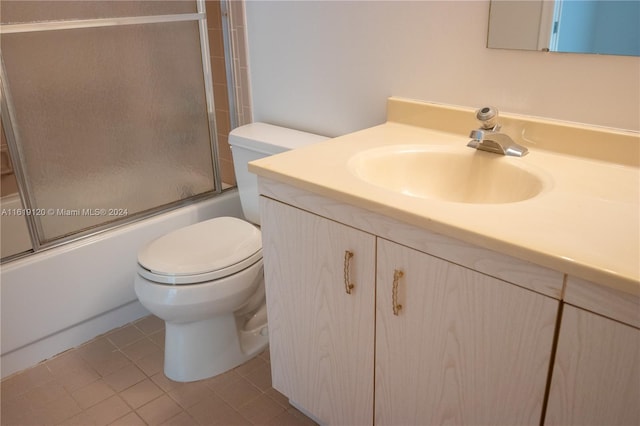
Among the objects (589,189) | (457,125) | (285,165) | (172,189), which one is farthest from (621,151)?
(172,189)

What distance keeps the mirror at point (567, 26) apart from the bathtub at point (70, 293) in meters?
1.44

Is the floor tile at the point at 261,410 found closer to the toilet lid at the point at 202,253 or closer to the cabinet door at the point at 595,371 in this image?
the toilet lid at the point at 202,253

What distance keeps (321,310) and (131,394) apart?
83 centimetres

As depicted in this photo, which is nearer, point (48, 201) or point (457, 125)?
point (457, 125)

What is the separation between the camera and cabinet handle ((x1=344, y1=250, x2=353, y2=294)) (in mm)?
1266

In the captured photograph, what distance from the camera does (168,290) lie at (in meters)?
1.70

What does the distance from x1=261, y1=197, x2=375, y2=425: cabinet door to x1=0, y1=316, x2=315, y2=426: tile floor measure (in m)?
0.24

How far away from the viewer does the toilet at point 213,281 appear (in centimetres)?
171

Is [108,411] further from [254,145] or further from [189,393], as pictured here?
[254,145]

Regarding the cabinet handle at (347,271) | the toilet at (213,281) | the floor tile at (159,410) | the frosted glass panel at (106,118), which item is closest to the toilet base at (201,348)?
the toilet at (213,281)

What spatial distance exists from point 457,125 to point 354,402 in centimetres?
80

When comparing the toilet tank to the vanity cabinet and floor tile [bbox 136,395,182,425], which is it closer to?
the vanity cabinet

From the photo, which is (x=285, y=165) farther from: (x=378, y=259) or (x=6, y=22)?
(x=6, y=22)

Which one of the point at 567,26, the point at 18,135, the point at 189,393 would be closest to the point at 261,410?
the point at 189,393
